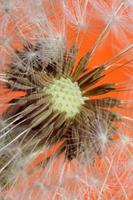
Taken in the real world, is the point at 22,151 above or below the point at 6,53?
below

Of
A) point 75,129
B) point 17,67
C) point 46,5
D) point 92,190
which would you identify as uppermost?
point 46,5

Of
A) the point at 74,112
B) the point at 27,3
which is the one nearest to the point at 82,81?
the point at 74,112

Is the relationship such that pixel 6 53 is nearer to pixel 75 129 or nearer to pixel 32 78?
pixel 32 78

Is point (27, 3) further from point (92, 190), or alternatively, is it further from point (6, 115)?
point (92, 190)
